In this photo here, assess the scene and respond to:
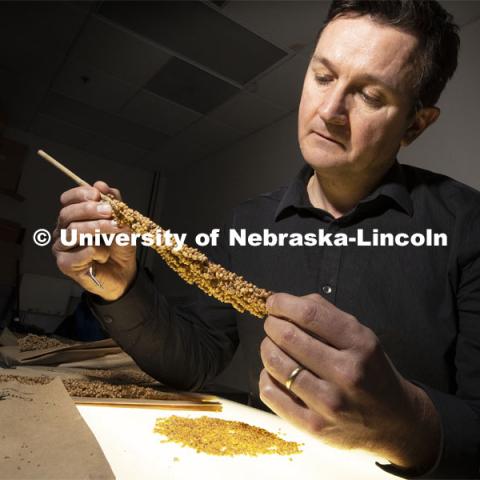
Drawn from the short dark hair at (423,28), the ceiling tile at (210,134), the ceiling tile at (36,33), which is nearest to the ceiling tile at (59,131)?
the ceiling tile at (36,33)

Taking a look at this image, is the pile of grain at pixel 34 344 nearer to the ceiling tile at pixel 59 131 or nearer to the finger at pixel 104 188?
the finger at pixel 104 188

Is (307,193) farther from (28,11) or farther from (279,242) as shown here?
(28,11)

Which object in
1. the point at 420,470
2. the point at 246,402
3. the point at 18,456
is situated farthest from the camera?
the point at 246,402

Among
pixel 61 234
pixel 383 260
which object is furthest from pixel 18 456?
pixel 383 260

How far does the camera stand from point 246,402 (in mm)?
1446

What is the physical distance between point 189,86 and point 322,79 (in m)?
3.35

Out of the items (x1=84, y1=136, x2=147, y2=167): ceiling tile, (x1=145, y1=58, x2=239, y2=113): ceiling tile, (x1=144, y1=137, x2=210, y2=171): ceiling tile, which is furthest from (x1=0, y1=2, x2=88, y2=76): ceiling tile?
(x1=144, y1=137, x2=210, y2=171): ceiling tile

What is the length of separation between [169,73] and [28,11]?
125 cm

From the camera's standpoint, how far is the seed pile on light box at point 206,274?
2.75ft

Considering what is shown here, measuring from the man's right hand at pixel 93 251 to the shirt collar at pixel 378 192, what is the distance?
59cm

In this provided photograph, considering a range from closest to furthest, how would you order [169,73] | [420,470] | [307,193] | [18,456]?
[18,456] → [420,470] → [307,193] → [169,73]

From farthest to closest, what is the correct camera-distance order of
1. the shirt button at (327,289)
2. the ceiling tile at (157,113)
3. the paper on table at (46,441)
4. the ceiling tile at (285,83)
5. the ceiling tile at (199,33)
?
the ceiling tile at (157,113) → the ceiling tile at (285,83) → the ceiling tile at (199,33) → the shirt button at (327,289) → the paper on table at (46,441)

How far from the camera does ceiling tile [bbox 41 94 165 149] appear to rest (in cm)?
513

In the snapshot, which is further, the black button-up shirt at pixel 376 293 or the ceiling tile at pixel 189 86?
the ceiling tile at pixel 189 86
